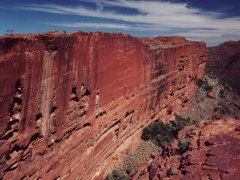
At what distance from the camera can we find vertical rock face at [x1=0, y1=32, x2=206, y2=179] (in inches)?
349

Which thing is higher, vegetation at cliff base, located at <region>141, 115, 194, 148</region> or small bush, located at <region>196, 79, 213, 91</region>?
small bush, located at <region>196, 79, 213, 91</region>

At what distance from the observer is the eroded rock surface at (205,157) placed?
1161 centimetres

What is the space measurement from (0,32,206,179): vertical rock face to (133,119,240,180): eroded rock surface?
345cm

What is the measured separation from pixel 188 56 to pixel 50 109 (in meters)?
21.5

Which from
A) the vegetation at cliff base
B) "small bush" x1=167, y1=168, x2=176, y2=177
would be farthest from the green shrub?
"small bush" x1=167, y1=168, x2=176, y2=177

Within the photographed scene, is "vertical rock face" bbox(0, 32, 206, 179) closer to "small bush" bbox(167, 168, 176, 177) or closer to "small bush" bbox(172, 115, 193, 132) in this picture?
"small bush" bbox(167, 168, 176, 177)

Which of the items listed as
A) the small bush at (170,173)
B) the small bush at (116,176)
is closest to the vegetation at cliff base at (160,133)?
the small bush at (116,176)

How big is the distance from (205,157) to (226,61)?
4915 centimetres

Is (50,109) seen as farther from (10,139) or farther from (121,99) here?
(121,99)

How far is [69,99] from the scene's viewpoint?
11703 mm

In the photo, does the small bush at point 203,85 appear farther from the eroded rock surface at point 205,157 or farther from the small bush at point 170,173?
the small bush at point 170,173

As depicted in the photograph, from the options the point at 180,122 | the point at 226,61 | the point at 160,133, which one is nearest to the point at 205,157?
the point at 160,133

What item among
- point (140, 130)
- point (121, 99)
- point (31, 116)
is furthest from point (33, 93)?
point (140, 130)

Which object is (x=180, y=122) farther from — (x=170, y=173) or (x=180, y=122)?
(x=170, y=173)
